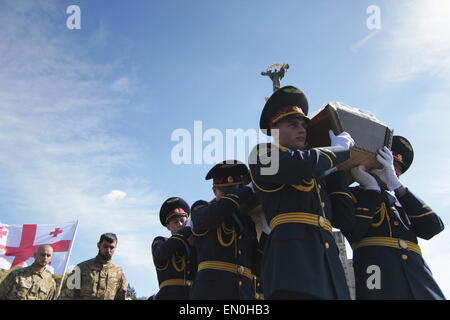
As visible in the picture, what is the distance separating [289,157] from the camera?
3400 mm

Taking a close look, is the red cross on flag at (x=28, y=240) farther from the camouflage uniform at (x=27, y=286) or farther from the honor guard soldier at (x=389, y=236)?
the honor guard soldier at (x=389, y=236)

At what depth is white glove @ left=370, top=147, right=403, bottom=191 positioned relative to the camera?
4.05m

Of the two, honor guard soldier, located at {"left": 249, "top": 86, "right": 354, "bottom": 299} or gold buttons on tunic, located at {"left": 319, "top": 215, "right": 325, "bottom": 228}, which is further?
gold buttons on tunic, located at {"left": 319, "top": 215, "right": 325, "bottom": 228}

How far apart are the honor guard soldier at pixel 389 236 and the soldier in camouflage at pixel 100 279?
5334 millimetres

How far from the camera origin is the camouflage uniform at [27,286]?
27.2 ft

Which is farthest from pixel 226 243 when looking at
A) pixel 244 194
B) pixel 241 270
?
pixel 244 194

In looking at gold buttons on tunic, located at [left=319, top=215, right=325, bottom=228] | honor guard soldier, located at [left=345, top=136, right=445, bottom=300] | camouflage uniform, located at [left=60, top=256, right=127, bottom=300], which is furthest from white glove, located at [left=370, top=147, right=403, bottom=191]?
camouflage uniform, located at [left=60, top=256, right=127, bottom=300]

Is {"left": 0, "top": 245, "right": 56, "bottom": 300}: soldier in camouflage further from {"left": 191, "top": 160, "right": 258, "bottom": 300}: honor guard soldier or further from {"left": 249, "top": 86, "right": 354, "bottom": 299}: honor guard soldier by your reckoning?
{"left": 249, "top": 86, "right": 354, "bottom": 299}: honor guard soldier

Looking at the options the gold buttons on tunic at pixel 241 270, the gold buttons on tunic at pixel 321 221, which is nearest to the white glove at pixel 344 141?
the gold buttons on tunic at pixel 321 221

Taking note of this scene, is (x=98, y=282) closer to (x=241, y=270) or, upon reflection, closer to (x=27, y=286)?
(x=27, y=286)

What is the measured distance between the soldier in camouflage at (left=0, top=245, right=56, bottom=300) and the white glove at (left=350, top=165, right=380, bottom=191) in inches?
286
